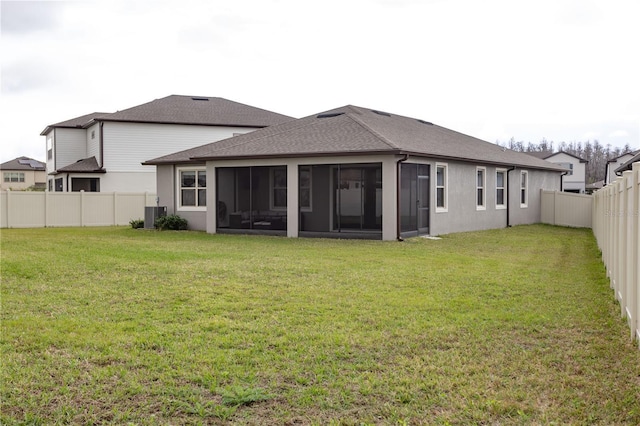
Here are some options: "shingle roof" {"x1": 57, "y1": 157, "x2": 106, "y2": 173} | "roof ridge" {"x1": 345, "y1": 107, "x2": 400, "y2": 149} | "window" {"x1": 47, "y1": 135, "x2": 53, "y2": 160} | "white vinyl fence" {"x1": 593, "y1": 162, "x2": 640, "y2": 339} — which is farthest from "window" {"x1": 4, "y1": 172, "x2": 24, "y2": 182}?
"white vinyl fence" {"x1": 593, "y1": 162, "x2": 640, "y2": 339}

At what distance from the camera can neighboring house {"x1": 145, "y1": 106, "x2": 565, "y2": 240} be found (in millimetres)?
17375

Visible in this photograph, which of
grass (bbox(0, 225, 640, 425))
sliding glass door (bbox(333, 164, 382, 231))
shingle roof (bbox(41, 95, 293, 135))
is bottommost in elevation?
grass (bbox(0, 225, 640, 425))

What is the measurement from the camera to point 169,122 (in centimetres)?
3173

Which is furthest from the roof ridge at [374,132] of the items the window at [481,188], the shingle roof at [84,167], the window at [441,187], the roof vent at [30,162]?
the roof vent at [30,162]

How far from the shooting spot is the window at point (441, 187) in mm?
19250

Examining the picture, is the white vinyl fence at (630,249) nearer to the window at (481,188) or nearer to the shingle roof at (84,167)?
the window at (481,188)

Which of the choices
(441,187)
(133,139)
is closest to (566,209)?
(441,187)

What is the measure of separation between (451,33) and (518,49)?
2103mm

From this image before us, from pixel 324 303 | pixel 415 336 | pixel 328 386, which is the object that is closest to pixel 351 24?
pixel 324 303

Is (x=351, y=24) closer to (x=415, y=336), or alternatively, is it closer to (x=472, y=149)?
(x=472, y=149)

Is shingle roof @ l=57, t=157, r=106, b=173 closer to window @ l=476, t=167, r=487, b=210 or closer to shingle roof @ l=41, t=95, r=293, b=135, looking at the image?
shingle roof @ l=41, t=95, r=293, b=135

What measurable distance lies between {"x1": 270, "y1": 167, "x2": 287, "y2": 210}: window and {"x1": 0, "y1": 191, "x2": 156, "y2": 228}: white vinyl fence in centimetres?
950

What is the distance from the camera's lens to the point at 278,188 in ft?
66.7

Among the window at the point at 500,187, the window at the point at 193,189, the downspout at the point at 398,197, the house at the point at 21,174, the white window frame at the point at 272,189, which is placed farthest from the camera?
the house at the point at 21,174
